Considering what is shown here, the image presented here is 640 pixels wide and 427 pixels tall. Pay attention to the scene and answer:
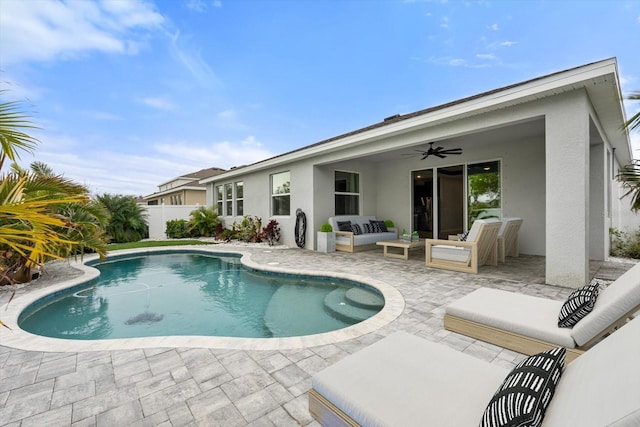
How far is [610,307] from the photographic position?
1.91 metres

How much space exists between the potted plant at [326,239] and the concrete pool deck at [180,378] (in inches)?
199

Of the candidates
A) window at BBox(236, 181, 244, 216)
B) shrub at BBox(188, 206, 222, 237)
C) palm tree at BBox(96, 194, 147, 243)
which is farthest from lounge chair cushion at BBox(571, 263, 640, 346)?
palm tree at BBox(96, 194, 147, 243)

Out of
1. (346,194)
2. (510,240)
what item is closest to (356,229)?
(346,194)

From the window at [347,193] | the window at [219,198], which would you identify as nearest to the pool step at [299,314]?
the window at [347,193]

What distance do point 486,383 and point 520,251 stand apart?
26.5ft

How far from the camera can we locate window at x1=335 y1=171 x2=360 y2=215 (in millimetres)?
9961

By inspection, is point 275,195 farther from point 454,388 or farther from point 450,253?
point 454,388

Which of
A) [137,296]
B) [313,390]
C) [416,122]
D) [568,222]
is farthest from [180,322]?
[568,222]

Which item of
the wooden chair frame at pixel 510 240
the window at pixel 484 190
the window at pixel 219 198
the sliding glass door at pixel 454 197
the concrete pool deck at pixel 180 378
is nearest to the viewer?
the concrete pool deck at pixel 180 378

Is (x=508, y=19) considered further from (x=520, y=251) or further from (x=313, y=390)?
(x=313, y=390)

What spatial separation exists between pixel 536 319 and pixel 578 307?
38cm

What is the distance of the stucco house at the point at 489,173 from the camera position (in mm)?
4379

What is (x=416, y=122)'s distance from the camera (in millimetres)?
5828

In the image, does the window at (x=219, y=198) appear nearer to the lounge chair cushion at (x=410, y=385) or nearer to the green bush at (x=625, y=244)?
the lounge chair cushion at (x=410, y=385)
